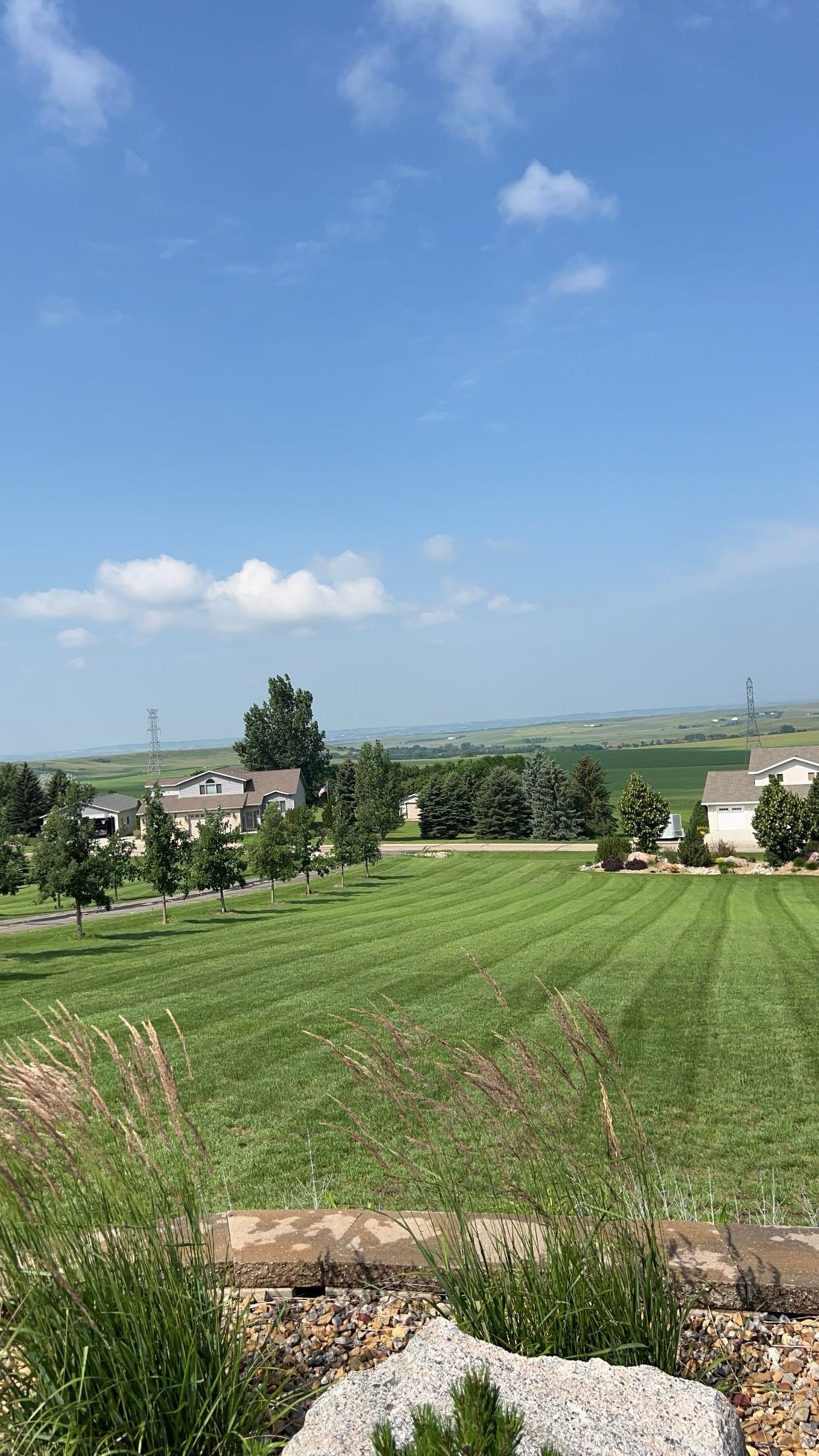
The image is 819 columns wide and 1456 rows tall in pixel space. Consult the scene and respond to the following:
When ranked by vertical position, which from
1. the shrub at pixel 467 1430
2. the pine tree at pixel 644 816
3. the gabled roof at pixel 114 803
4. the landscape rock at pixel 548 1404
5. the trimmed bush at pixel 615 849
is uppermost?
the shrub at pixel 467 1430

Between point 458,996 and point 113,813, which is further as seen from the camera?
point 113,813

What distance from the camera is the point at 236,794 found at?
68.1 metres

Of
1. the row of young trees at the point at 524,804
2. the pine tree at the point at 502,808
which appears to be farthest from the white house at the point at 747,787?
the pine tree at the point at 502,808

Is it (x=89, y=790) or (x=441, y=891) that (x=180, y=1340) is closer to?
(x=441, y=891)

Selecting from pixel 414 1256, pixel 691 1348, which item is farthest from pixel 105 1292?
pixel 691 1348

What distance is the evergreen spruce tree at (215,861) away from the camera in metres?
27.2

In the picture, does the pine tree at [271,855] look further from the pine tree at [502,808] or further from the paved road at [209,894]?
the pine tree at [502,808]

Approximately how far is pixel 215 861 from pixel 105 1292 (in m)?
25.6

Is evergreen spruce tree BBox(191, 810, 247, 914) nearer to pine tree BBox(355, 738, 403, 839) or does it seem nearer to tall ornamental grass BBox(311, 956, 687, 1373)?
tall ornamental grass BBox(311, 956, 687, 1373)

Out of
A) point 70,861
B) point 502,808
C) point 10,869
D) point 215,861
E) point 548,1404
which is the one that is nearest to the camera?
point 548,1404

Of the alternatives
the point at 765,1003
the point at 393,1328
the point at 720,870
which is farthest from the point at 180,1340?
the point at 720,870

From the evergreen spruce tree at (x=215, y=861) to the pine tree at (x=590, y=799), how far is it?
109 feet

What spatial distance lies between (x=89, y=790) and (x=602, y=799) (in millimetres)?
35478

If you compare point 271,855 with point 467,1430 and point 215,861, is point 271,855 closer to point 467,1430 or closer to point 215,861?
point 215,861
